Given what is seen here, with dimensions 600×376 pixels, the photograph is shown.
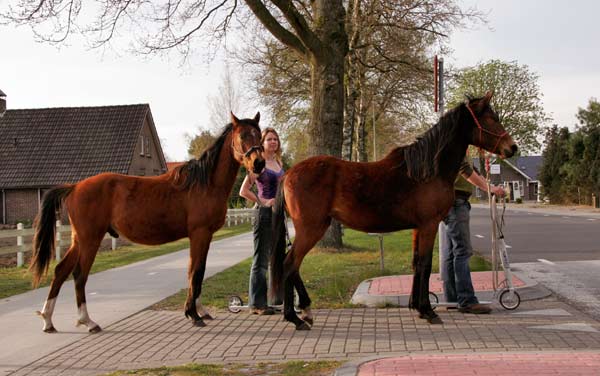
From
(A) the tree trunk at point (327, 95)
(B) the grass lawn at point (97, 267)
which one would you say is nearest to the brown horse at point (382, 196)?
(B) the grass lawn at point (97, 267)

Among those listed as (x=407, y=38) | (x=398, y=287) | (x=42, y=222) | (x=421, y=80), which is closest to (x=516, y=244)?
(x=407, y=38)

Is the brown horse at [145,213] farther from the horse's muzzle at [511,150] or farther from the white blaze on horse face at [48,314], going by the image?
the horse's muzzle at [511,150]

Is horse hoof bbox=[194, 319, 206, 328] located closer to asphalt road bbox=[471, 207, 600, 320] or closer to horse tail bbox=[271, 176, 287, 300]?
horse tail bbox=[271, 176, 287, 300]

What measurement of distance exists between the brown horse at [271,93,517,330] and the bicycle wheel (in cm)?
115

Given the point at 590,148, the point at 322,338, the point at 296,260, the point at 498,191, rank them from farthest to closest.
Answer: the point at 590,148 < the point at 498,191 < the point at 296,260 < the point at 322,338

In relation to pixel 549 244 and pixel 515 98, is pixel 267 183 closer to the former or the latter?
pixel 549 244

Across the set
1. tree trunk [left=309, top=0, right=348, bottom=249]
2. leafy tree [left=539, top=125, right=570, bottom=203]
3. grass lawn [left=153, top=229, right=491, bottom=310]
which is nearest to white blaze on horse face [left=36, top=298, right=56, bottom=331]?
grass lawn [left=153, top=229, right=491, bottom=310]

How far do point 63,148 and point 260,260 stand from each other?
31.3m

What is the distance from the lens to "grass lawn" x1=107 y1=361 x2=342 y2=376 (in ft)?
15.4

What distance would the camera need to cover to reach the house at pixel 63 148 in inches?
1346

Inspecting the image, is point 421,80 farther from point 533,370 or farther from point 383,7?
point 533,370

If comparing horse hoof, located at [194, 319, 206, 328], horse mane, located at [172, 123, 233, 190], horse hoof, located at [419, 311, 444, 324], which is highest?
horse mane, located at [172, 123, 233, 190]

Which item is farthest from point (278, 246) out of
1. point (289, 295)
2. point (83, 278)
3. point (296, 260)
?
point (83, 278)

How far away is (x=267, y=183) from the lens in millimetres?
7355
